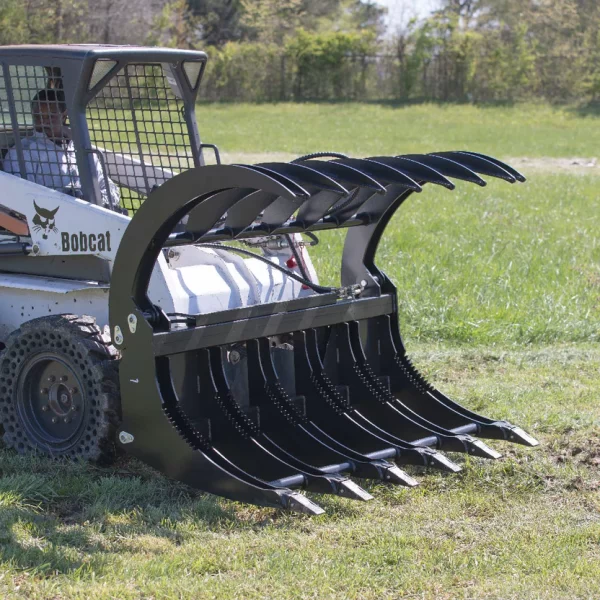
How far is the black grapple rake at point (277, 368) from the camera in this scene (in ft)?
15.3

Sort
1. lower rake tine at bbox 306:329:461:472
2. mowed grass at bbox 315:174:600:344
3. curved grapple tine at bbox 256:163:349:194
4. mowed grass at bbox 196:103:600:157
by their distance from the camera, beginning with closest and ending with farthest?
curved grapple tine at bbox 256:163:349:194 < lower rake tine at bbox 306:329:461:472 < mowed grass at bbox 315:174:600:344 < mowed grass at bbox 196:103:600:157

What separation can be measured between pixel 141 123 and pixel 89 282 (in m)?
1.23

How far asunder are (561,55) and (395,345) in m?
38.3

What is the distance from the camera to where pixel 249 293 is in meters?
5.84

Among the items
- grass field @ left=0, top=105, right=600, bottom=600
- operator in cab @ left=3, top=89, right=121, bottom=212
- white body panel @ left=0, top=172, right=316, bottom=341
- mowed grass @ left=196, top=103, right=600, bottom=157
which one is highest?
operator in cab @ left=3, top=89, right=121, bottom=212

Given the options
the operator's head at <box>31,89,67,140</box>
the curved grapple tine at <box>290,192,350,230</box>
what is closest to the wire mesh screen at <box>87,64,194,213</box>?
the operator's head at <box>31,89,67,140</box>

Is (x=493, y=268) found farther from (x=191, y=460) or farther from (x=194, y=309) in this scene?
(x=191, y=460)

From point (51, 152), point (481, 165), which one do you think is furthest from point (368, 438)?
point (51, 152)

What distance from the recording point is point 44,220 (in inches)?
217

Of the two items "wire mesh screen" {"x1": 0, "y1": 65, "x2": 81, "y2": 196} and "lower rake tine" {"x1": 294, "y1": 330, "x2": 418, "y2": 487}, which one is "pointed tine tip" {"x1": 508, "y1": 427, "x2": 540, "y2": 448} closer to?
"lower rake tine" {"x1": 294, "y1": 330, "x2": 418, "y2": 487}

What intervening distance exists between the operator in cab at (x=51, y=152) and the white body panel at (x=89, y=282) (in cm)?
28

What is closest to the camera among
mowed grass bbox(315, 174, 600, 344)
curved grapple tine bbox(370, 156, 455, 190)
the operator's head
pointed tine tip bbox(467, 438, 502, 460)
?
curved grapple tine bbox(370, 156, 455, 190)

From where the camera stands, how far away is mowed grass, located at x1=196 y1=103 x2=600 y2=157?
24938mm

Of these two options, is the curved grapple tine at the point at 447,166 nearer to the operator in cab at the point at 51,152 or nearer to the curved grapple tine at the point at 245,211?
the curved grapple tine at the point at 245,211
